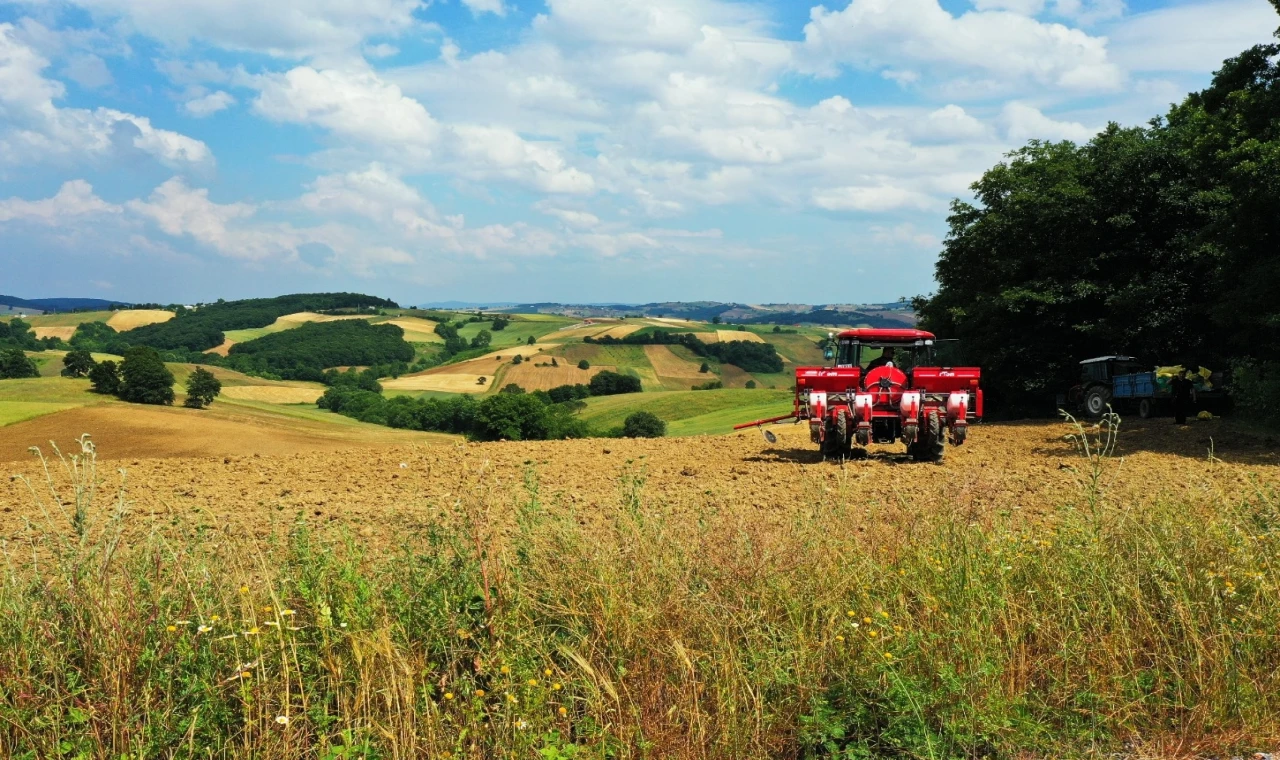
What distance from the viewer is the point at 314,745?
393 cm

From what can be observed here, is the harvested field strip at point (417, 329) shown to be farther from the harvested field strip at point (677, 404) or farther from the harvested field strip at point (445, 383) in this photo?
the harvested field strip at point (677, 404)

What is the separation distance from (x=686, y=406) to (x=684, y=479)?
150ft

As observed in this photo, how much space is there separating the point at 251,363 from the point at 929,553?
3930 inches

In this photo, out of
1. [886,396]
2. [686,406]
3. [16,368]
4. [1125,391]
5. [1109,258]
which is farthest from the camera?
[686,406]

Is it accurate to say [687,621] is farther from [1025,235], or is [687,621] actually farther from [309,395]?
[309,395]

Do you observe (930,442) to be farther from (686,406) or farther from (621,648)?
(686,406)

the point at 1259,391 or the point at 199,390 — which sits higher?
the point at 1259,391

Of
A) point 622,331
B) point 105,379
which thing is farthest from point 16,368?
point 622,331

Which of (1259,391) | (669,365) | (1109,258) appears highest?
(1109,258)

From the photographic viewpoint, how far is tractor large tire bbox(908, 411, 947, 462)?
45.4ft

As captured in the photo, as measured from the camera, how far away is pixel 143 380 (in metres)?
44.3

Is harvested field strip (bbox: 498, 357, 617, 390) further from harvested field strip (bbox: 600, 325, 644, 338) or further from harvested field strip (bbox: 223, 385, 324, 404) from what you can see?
harvested field strip (bbox: 600, 325, 644, 338)

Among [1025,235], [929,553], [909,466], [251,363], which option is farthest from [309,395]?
[929,553]

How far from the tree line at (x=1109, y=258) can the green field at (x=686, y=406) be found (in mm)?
19852
